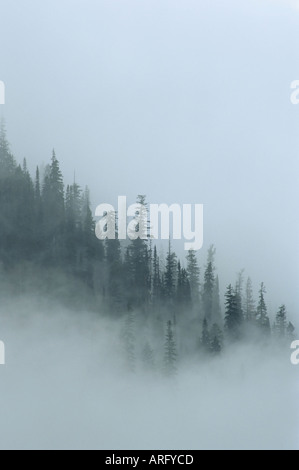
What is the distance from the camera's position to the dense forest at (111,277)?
20.1m

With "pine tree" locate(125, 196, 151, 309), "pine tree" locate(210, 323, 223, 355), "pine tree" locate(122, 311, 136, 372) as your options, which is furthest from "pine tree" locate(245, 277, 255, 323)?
"pine tree" locate(122, 311, 136, 372)

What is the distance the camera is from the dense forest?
2012 cm

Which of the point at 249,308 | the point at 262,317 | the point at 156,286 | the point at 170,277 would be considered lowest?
the point at 262,317

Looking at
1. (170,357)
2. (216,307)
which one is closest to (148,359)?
(170,357)

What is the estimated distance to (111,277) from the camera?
2016 centimetres

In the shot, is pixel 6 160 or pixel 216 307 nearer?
pixel 216 307

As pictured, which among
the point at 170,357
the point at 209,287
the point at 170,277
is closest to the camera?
the point at 170,357

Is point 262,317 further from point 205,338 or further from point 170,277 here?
point 170,277

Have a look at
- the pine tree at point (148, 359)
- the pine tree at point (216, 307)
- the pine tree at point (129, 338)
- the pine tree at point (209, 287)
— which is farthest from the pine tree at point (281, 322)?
the pine tree at point (129, 338)

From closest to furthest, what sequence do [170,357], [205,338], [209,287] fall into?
[170,357], [205,338], [209,287]

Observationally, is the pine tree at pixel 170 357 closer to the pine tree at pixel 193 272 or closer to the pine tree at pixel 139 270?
the pine tree at pixel 139 270

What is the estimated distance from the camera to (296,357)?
69.4ft

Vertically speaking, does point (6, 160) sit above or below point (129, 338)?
above

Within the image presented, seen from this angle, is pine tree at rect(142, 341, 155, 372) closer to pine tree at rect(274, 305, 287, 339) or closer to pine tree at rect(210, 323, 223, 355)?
pine tree at rect(210, 323, 223, 355)
